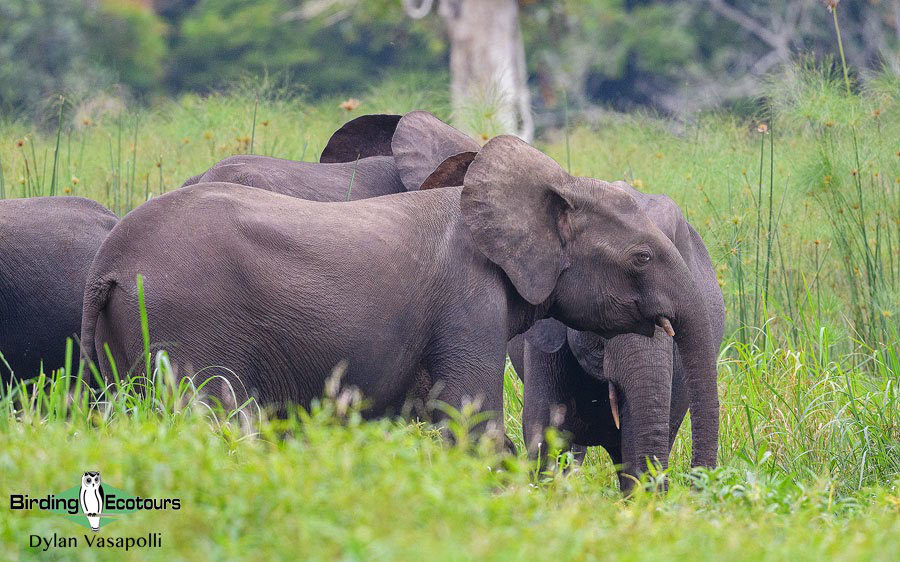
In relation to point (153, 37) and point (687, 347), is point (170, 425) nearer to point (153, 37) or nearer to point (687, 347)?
point (687, 347)

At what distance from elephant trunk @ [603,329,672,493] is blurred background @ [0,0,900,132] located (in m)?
17.8

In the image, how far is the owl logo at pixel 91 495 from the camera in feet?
11.7

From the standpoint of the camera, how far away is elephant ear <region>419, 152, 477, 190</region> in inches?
234

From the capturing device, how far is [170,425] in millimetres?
4344

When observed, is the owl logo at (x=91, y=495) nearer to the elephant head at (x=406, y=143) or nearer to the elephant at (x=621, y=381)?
the elephant at (x=621, y=381)

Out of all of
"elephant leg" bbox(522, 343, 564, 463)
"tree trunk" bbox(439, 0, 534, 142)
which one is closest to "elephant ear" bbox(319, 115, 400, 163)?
"elephant leg" bbox(522, 343, 564, 463)

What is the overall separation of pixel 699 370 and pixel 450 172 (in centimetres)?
131

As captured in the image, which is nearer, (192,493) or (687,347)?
(192,493)

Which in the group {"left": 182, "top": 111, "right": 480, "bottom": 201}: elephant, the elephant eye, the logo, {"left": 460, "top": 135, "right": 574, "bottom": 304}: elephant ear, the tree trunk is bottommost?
the logo

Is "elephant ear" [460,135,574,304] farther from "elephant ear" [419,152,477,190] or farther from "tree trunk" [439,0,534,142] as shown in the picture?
"tree trunk" [439,0,534,142]

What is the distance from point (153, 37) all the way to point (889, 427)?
1003 inches

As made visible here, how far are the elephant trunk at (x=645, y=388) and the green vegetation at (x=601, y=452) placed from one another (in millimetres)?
214

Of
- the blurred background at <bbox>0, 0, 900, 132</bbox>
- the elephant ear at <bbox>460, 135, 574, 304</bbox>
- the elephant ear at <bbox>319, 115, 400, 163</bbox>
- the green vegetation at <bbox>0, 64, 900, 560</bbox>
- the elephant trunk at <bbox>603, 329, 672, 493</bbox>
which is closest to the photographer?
the green vegetation at <bbox>0, 64, 900, 560</bbox>

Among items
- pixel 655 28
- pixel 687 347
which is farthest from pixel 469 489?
pixel 655 28
